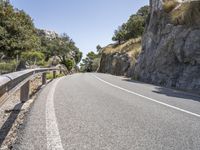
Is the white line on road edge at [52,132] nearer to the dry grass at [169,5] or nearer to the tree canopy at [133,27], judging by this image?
the dry grass at [169,5]

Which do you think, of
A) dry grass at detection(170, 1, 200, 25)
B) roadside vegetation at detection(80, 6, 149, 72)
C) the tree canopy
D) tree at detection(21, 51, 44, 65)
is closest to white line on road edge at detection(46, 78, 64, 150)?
dry grass at detection(170, 1, 200, 25)

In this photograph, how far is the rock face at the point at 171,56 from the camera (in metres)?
16.5

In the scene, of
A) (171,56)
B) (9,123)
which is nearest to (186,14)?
(171,56)

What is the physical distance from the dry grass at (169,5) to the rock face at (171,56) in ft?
1.56

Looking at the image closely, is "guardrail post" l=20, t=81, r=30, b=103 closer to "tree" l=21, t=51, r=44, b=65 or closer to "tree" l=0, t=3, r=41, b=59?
"tree" l=0, t=3, r=41, b=59

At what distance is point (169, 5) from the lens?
84.3ft

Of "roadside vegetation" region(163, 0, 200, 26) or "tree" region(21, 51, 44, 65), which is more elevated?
"roadside vegetation" region(163, 0, 200, 26)

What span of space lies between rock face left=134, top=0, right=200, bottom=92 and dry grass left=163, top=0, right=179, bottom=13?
1.56ft

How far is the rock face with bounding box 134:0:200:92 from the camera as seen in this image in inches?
650

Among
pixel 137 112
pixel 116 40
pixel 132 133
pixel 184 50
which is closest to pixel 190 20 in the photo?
pixel 184 50

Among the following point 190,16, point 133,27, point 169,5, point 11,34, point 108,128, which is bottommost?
point 108,128

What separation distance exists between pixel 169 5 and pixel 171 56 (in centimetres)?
757

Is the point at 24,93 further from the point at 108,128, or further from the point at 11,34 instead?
the point at 11,34

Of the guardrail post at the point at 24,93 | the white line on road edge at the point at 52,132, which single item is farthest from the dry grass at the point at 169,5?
the white line on road edge at the point at 52,132
